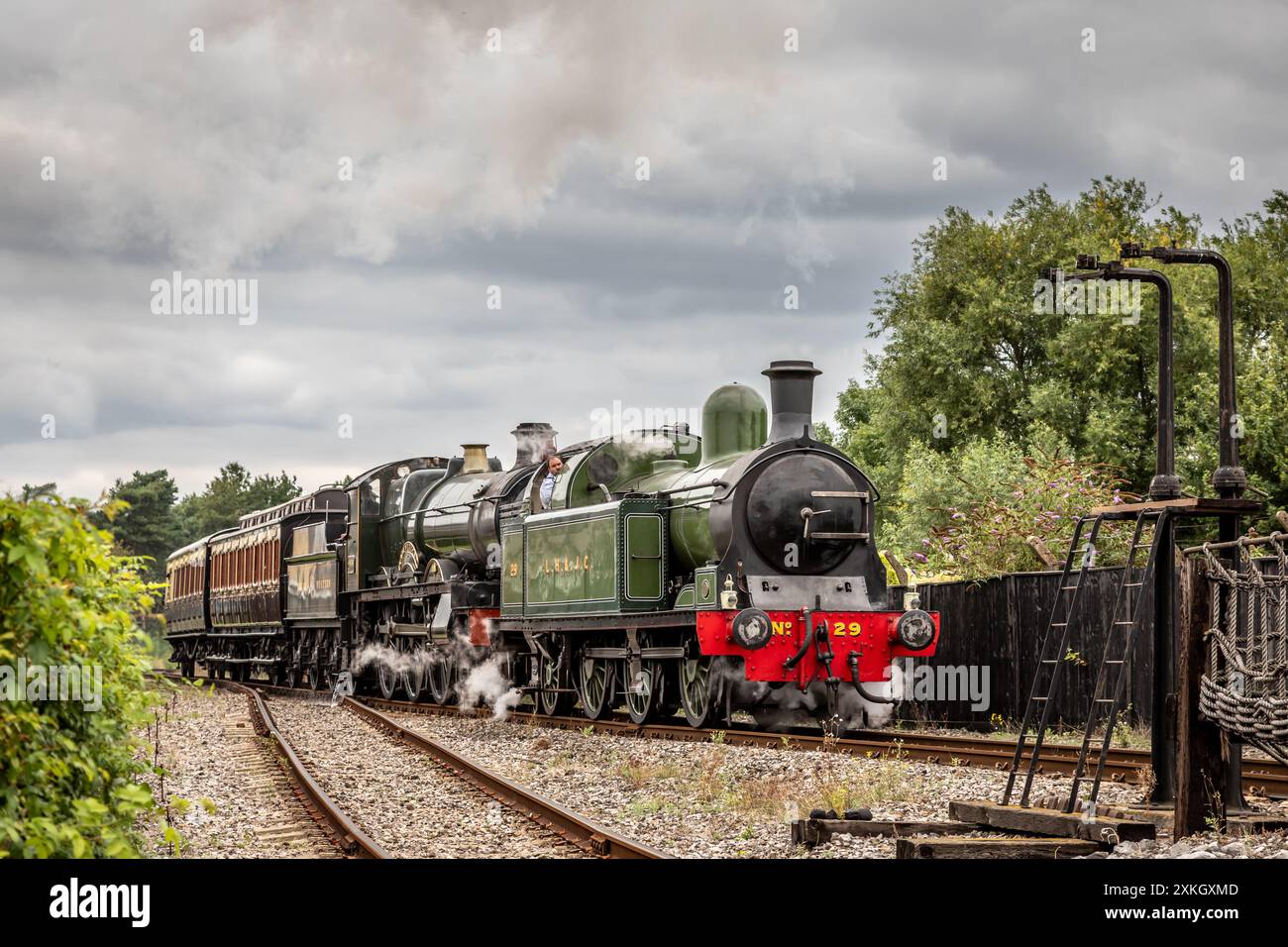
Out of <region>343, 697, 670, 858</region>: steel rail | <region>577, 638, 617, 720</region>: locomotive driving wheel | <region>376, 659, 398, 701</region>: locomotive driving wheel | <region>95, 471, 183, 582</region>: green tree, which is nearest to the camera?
<region>343, 697, 670, 858</region>: steel rail

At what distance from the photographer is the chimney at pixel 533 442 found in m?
22.2

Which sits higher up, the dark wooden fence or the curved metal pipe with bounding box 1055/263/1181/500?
the curved metal pipe with bounding box 1055/263/1181/500

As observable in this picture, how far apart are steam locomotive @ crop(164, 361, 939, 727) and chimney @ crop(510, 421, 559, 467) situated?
0.03m

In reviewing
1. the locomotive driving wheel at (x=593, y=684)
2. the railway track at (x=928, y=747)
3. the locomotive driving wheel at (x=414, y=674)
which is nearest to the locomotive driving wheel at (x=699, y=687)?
the railway track at (x=928, y=747)

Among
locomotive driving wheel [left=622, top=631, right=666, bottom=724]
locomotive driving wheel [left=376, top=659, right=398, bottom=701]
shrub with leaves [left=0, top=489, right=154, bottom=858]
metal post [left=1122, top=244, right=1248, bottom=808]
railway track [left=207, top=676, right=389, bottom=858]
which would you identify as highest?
metal post [left=1122, top=244, right=1248, bottom=808]

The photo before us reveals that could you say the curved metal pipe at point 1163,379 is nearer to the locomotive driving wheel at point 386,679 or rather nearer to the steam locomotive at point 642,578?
the steam locomotive at point 642,578

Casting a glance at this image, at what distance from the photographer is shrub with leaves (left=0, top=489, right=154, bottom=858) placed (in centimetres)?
515

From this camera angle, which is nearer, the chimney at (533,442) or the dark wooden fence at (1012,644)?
the dark wooden fence at (1012,644)

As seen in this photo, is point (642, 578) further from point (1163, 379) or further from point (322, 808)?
point (1163, 379)

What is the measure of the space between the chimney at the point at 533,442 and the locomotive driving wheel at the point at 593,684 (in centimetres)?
444

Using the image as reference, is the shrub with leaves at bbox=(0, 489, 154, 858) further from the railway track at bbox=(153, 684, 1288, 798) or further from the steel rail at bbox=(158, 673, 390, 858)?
the railway track at bbox=(153, 684, 1288, 798)

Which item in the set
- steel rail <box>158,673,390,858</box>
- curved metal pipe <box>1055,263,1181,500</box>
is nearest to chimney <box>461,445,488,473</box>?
steel rail <box>158,673,390,858</box>
